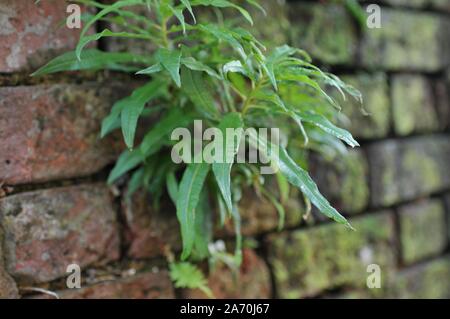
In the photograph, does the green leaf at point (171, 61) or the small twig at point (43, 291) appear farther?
the small twig at point (43, 291)

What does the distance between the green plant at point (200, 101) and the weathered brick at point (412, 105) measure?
1.97 feet

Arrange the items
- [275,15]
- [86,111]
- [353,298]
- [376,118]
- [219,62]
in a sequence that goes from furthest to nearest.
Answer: [376,118] < [353,298] < [275,15] < [86,111] < [219,62]

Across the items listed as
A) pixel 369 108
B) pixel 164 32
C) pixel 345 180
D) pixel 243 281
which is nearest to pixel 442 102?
pixel 369 108

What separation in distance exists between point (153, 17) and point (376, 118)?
899 millimetres

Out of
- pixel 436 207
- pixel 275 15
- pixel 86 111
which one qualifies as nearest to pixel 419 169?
pixel 436 207

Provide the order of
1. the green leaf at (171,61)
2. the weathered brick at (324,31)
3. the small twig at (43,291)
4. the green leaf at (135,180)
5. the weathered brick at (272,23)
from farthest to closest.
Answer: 1. the weathered brick at (324,31)
2. the weathered brick at (272,23)
3. the green leaf at (135,180)
4. the small twig at (43,291)
5. the green leaf at (171,61)

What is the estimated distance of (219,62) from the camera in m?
1.17

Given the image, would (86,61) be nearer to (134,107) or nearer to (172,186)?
(134,107)

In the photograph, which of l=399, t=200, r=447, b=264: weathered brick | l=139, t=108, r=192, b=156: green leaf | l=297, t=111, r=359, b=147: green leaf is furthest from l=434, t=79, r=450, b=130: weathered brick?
l=139, t=108, r=192, b=156: green leaf

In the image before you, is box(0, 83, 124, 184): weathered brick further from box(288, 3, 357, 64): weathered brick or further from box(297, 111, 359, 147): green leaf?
box(288, 3, 357, 64): weathered brick

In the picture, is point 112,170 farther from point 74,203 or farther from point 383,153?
point 383,153

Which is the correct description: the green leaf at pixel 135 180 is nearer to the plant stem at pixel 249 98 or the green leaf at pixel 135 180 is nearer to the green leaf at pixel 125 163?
the green leaf at pixel 125 163

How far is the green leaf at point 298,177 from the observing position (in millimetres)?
1033

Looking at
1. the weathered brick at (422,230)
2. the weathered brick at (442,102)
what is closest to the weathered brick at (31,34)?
the weathered brick at (422,230)
